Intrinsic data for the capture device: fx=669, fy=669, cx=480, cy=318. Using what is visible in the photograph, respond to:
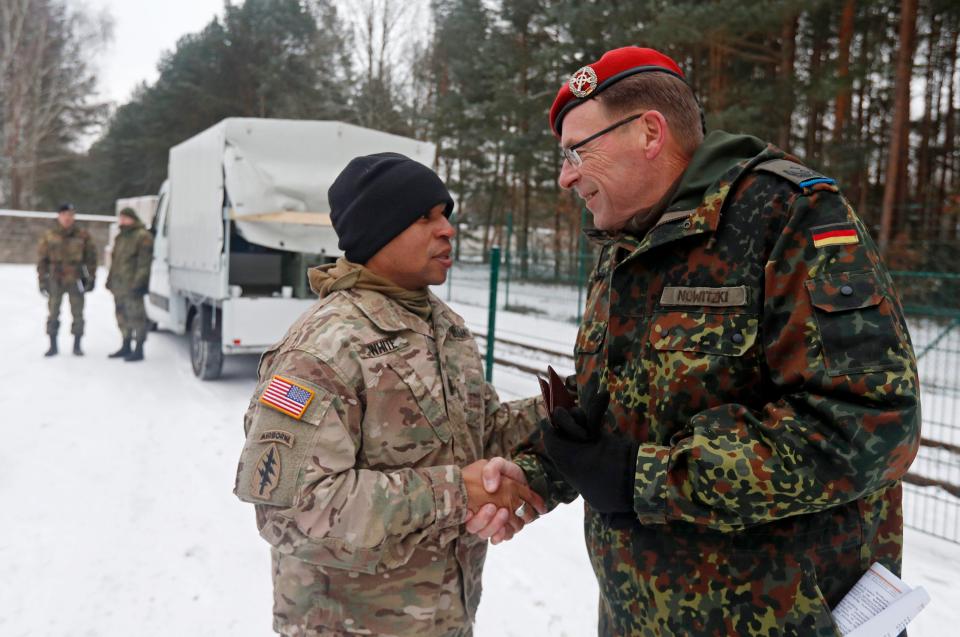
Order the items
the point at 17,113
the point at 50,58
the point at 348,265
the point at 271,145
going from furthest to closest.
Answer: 1. the point at 50,58
2. the point at 17,113
3. the point at 271,145
4. the point at 348,265

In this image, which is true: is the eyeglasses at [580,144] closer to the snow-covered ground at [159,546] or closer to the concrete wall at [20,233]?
the snow-covered ground at [159,546]

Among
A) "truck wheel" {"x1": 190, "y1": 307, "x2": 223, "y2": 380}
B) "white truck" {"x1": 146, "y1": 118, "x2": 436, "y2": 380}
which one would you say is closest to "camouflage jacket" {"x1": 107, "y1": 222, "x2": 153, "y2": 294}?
"white truck" {"x1": 146, "y1": 118, "x2": 436, "y2": 380}

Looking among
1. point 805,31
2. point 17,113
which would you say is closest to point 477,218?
→ point 805,31

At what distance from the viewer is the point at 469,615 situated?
1.93 m

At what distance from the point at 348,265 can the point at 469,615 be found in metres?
1.06

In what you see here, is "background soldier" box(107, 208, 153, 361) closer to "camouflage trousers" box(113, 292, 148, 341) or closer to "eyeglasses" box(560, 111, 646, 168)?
"camouflage trousers" box(113, 292, 148, 341)

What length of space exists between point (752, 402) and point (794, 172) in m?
0.45

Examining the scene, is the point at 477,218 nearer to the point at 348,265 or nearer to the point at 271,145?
the point at 271,145

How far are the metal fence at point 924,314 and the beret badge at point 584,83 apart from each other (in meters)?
3.98

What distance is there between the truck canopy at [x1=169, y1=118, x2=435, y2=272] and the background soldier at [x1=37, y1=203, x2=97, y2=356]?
2.89 meters

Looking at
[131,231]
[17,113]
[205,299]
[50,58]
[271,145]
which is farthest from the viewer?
[50,58]

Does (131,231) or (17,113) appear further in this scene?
(17,113)

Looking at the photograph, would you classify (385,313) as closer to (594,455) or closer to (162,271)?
(594,455)

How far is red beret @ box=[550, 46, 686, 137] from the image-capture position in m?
1.46
